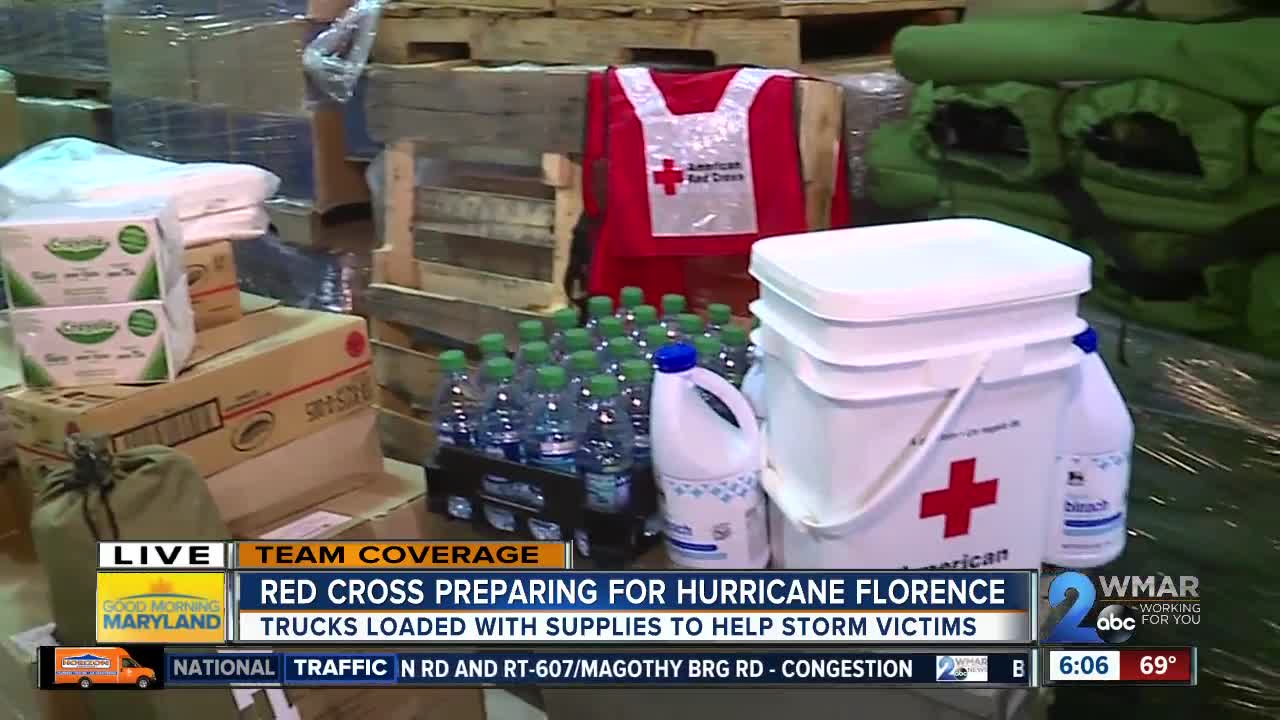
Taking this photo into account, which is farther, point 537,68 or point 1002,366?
point 537,68

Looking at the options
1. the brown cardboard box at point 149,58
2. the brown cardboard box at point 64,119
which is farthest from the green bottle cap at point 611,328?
the brown cardboard box at point 64,119

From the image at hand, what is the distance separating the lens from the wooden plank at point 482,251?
2.44m

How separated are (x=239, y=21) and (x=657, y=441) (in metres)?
2.10

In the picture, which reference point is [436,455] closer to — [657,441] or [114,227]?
[657,441]

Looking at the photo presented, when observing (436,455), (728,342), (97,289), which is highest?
(97,289)

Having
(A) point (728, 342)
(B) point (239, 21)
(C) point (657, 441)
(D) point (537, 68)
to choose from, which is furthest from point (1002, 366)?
(B) point (239, 21)

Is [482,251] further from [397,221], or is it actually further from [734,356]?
[734,356]

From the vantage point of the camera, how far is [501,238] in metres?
2.42

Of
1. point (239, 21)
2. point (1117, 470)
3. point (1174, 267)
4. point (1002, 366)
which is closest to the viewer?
point (1002, 366)

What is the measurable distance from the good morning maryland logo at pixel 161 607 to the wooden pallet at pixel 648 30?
4.59 ft

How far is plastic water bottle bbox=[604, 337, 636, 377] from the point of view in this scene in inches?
58.4

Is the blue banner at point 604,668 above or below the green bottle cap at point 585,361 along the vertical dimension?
below

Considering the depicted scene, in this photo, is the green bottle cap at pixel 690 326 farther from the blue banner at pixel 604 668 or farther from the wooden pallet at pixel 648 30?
the wooden pallet at pixel 648 30

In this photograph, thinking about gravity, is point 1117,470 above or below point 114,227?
below
